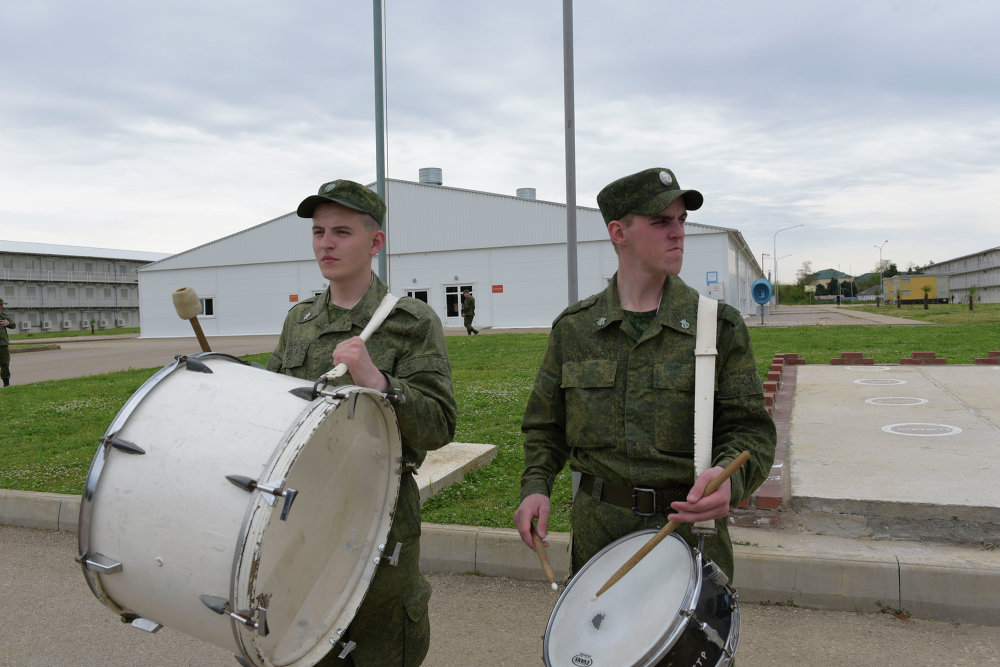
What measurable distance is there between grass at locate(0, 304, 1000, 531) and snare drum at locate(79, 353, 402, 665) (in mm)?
2088

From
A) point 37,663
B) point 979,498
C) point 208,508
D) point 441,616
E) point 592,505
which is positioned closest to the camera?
point 208,508

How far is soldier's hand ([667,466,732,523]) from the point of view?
6.48ft

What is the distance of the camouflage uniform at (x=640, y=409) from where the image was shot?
2277mm

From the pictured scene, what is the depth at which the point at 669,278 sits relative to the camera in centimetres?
249

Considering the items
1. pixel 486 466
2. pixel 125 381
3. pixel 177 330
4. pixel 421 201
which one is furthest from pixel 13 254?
pixel 486 466

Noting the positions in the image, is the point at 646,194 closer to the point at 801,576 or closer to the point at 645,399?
the point at 645,399

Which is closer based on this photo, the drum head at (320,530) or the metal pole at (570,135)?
the drum head at (320,530)

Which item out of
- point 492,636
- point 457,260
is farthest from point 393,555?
point 457,260

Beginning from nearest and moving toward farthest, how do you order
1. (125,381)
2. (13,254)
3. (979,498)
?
(979,498), (125,381), (13,254)

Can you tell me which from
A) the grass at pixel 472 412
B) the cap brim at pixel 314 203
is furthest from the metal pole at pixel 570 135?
the cap brim at pixel 314 203

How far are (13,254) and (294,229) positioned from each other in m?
48.5

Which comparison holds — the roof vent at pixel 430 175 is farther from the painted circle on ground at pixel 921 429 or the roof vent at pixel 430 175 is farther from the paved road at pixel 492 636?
the paved road at pixel 492 636

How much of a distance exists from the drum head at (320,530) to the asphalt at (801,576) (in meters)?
1.55

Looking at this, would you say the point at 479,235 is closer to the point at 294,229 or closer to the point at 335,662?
the point at 294,229
